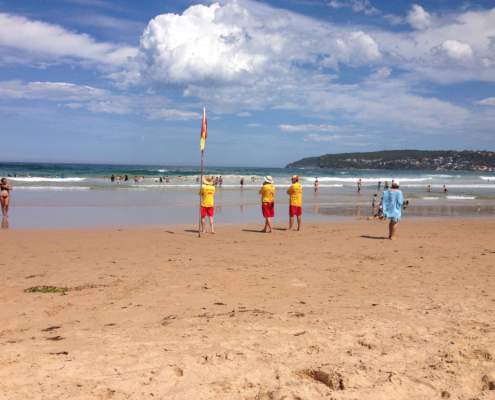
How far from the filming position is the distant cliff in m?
148

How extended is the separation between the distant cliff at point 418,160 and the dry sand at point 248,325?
5660 inches

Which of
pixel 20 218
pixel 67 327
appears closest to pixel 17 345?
pixel 67 327

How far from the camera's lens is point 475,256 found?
10.1m

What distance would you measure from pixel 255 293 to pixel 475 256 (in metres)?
5.48

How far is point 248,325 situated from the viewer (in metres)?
5.17

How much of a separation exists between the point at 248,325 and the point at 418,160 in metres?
158

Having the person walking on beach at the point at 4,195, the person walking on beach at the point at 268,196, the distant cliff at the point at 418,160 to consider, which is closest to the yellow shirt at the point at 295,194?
the person walking on beach at the point at 268,196

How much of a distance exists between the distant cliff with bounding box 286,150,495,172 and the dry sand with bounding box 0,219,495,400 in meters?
144

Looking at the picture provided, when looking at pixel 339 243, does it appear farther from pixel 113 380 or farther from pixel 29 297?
pixel 113 380

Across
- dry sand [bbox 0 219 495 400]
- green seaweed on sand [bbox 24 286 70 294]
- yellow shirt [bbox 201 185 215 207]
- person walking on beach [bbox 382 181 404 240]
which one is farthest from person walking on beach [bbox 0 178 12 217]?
person walking on beach [bbox 382 181 404 240]

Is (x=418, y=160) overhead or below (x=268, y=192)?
overhead

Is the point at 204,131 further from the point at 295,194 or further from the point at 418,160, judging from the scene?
the point at 418,160

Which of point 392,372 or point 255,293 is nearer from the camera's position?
point 392,372

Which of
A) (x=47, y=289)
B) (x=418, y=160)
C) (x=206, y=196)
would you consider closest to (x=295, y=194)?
(x=206, y=196)
